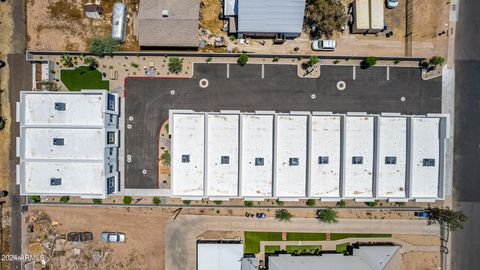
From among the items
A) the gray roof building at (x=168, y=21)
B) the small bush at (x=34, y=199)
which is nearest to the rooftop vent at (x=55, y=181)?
the small bush at (x=34, y=199)

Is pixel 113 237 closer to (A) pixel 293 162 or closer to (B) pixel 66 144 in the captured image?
(B) pixel 66 144

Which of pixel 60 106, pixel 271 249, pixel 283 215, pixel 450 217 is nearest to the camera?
pixel 60 106

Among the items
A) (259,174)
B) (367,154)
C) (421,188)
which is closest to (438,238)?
(421,188)

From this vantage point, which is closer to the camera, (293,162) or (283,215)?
(293,162)

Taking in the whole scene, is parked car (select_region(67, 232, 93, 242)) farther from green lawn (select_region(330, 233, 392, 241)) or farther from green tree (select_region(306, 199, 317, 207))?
green lawn (select_region(330, 233, 392, 241))

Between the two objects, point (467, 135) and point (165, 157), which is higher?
point (467, 135)

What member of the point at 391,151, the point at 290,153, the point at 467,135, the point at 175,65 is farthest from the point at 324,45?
the point at 467,135

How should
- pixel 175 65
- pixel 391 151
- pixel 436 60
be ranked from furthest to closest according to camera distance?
pixel 175 65 < pixel 436 60 < pixel 391 151

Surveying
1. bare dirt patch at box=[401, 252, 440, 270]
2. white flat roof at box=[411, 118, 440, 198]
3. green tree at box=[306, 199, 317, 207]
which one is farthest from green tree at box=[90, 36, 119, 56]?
bare dirt patch at box=[401, 252, 440, 270]
